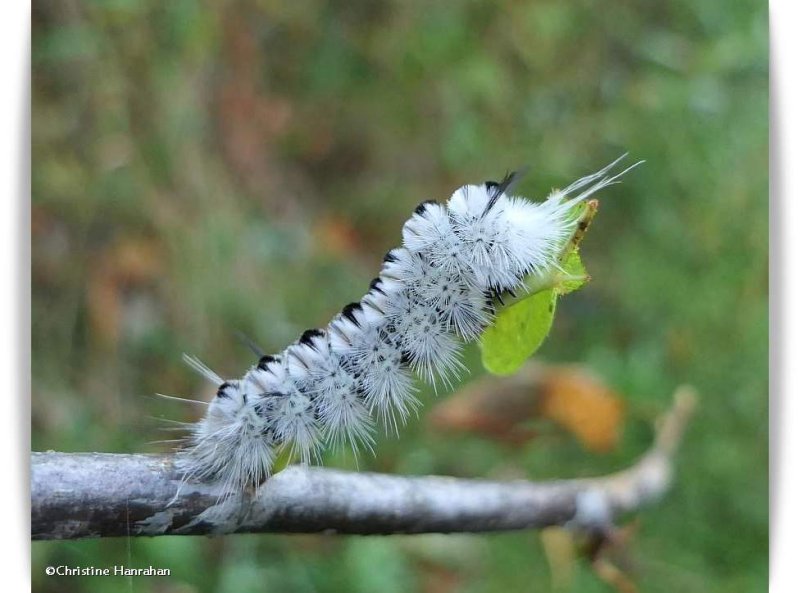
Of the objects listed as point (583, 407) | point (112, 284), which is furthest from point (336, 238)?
point (583, 407)

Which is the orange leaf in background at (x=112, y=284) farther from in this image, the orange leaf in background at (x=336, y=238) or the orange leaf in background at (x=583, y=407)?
the orange leaf in background at (x=583, y=407)

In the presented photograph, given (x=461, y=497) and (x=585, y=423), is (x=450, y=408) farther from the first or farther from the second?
(x=461, y=497)

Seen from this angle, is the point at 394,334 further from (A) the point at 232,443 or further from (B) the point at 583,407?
(B) the point at 583,407

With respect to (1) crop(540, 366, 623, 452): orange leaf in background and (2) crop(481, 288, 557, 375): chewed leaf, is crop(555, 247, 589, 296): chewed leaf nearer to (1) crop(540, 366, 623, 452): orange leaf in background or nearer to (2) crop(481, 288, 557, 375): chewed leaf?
(2) crop(481, 288, 557, 375): chewed leaf

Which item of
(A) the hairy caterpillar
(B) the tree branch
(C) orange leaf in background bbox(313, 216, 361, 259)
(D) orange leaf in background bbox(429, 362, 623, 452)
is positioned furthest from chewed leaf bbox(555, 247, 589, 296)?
(C) orange leaf in background bbox(313, 216, 361, 259)

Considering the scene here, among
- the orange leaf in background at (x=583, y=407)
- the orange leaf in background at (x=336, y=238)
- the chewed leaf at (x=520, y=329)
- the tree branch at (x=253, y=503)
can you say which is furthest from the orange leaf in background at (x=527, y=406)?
the chewed leaf at (x=520, y=329)
